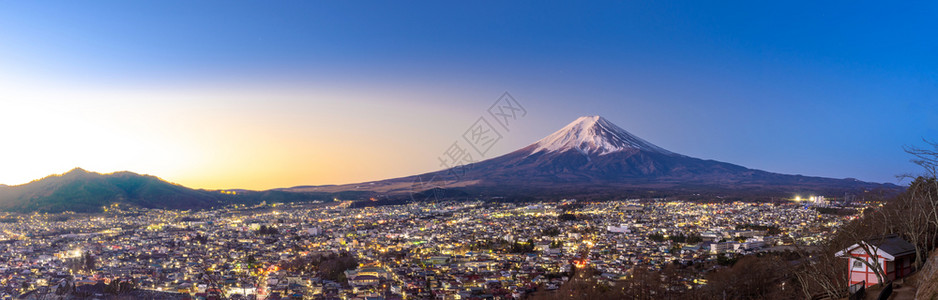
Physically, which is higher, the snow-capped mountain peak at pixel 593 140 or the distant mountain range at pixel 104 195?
the snow-capped mountain peak at pixel 593 140

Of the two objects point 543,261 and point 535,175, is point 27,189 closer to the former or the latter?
point 543,261

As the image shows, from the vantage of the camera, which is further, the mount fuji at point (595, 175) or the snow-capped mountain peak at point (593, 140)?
the snow-capped mountain peak at point (593, 140)

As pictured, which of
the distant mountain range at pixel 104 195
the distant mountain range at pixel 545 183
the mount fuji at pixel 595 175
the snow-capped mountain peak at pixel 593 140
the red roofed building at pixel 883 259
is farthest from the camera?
the snow-capped mountain peak at pixel 593 140

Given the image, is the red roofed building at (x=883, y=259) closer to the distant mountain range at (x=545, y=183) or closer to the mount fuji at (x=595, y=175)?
the distant mountain range at (x=545, y=183)

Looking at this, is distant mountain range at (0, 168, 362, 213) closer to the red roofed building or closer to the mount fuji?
the mount fuji

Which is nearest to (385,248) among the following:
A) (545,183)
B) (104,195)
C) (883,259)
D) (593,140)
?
(883,259)

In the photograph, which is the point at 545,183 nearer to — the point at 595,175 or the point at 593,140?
the point at 595,175

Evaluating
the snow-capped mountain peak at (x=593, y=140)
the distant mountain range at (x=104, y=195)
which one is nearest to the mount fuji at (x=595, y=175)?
the snow-capped mountain peak at (x=593, y=140)
